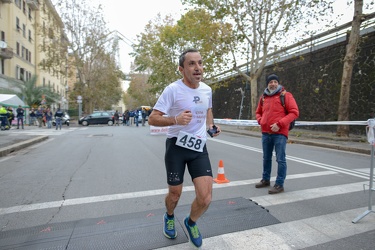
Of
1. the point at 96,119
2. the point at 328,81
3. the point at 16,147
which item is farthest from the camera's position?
the point at 96,119

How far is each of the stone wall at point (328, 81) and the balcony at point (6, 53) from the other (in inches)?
1002

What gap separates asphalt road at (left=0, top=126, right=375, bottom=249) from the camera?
10.6 feet

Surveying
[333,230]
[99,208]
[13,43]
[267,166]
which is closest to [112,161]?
[99,208]

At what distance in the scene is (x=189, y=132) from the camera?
296 centimetres

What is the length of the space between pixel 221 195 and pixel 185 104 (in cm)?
237

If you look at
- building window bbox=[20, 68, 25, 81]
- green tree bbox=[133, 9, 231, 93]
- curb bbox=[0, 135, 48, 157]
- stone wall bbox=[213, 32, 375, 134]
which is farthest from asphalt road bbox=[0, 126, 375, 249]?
building window bbox=[20, 68, 25, 81]

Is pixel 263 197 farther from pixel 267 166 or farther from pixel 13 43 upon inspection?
pixel 13 43

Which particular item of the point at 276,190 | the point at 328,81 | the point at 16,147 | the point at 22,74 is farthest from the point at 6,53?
the point at 276,190

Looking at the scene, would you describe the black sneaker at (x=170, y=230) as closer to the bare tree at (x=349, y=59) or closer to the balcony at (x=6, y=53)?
the bare tree at (x=349, y=59)

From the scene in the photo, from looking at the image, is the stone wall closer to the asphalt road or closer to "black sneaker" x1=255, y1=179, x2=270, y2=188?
the asphalt road

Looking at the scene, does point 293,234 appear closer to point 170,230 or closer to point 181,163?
point 170,230

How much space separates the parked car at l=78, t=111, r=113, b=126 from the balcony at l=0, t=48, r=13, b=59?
9.96 metres

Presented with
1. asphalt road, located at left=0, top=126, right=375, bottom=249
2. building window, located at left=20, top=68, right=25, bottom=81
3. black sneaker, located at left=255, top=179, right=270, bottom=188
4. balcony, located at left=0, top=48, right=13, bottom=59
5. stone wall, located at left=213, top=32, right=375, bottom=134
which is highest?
balcony, located at left=0, top=48, right=13, bottom=59

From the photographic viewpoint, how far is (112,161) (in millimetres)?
8102
